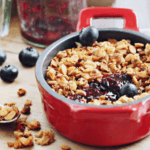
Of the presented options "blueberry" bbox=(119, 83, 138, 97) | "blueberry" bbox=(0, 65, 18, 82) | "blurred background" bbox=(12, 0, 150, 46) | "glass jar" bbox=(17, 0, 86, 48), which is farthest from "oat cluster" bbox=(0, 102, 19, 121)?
"blurred background" bbox=(12, 0, 150, 46)

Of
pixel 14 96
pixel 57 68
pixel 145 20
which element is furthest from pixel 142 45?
pixel 145 20

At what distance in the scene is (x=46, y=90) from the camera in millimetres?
750

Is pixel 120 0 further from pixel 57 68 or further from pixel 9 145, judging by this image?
pixel 9 145

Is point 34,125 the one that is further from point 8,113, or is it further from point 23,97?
point 23,97

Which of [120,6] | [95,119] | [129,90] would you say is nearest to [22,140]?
[95,119]

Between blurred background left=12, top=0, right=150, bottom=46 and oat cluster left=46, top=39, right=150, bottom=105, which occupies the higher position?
oat cluster left=46, top=39, right=150, bottom=105

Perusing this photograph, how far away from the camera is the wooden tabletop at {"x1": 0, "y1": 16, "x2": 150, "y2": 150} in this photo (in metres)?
0.81

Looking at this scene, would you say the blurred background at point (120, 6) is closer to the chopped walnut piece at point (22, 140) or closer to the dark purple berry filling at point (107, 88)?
the dark purple berry filling at point (107, 88)

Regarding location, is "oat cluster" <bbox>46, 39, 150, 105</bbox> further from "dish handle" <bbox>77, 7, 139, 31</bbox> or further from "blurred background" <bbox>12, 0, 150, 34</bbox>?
"blurred background" <bbox>12, 0, 150, 34</bbox>

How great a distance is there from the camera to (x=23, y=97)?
104cm

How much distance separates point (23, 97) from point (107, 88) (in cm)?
37

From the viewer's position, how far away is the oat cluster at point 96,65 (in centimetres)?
84

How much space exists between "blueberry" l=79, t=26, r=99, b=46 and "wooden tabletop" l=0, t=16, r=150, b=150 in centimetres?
28

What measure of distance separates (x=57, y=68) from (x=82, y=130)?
0.27 metres
